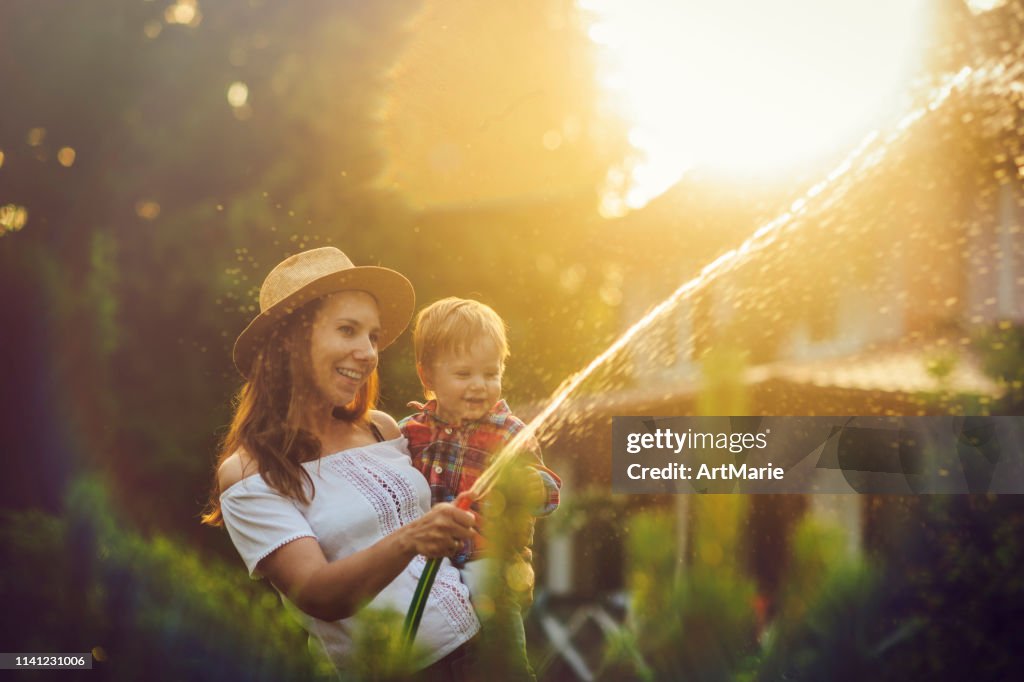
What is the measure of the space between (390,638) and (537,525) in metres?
0.63

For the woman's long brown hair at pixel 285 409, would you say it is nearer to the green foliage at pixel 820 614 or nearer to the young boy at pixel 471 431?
the young boy at pixel 471 431

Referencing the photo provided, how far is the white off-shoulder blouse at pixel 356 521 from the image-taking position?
67.4 inches

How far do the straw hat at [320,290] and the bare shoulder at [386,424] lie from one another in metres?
0.17

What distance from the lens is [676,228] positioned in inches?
98.3

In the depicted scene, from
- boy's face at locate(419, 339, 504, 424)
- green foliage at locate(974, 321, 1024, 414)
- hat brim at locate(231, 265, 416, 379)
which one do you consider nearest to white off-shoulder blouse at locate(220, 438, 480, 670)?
boy's face at locate(419, 339, 504, 424)

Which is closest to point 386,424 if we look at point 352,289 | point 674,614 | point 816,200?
point 352,289

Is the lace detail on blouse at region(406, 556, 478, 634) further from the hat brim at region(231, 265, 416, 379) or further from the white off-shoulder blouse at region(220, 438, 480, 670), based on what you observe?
the hat brim at region(231, 265, 416, 379)

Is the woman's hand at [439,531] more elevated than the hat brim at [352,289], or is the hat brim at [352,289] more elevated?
the hat brim at [352,289]

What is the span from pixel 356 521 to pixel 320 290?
0.51 metres

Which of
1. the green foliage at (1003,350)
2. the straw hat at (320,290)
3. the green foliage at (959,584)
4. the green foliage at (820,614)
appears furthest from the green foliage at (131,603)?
the green foliage at (1003,350)

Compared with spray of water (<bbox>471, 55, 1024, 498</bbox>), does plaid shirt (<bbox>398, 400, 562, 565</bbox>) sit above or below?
below

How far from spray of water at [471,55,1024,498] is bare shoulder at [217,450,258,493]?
0.79m

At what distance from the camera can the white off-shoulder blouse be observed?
5.61 feet

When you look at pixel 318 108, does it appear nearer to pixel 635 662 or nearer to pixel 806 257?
pixel 806 257
